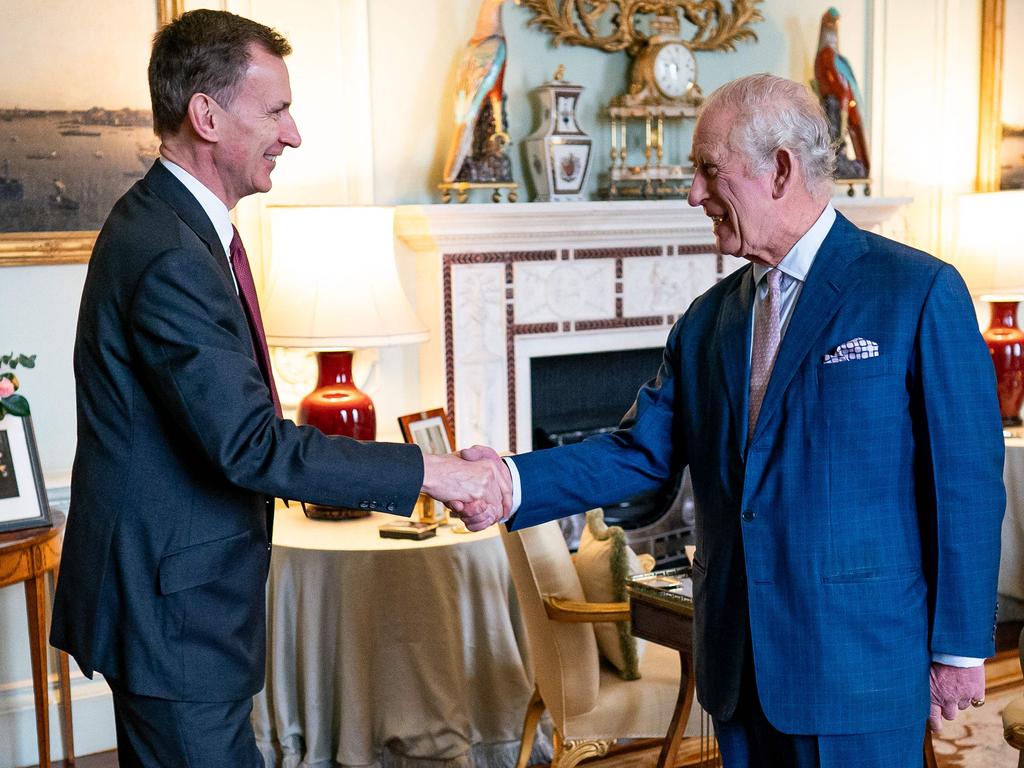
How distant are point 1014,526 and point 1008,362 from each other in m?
0.70

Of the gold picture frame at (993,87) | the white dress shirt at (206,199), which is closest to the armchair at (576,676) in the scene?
the white dress shirt at (206,199)

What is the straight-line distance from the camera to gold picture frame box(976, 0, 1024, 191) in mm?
5719

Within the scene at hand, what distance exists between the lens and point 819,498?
1841mm

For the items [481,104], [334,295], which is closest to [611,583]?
[334,295]

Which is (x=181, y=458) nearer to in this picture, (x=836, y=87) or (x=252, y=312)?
(x=252, y=312)

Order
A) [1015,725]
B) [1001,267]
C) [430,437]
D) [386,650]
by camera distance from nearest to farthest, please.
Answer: [1015,725] → [386,650] → [430,437] → [1001,267]

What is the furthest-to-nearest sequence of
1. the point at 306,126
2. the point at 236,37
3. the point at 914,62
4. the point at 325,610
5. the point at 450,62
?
the point at 914,62
the point at 450,62
the point at 306,126
the point at 325,610
the point at 236,37

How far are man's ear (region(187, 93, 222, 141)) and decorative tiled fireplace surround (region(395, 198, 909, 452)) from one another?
2.20 metres

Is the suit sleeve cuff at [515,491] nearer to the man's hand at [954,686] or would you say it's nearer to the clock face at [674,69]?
the man's hand at [954,686]

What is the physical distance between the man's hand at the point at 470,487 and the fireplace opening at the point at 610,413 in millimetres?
2426

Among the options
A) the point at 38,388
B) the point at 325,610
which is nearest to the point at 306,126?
the point at 38,388

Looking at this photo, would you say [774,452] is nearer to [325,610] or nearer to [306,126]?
[325,610]

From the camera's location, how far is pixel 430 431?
12.7 feet

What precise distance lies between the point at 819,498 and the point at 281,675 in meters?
2.17
